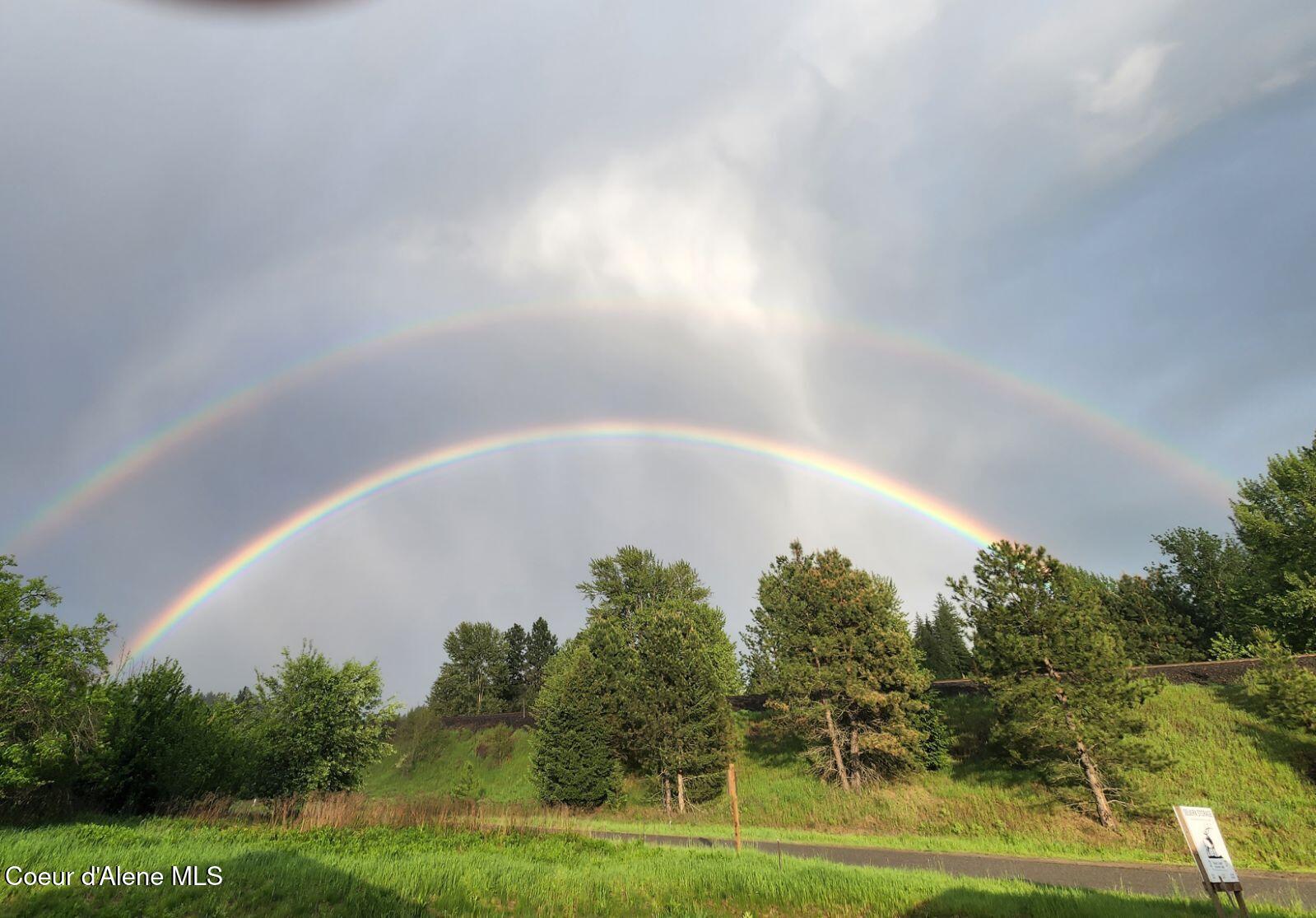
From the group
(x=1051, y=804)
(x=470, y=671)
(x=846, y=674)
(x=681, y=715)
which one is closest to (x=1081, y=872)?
(x=1051, y=804)

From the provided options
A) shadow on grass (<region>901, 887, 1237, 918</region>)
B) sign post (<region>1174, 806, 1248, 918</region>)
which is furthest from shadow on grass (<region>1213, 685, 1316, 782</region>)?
sign post (<region>1174, 806, 1248, 918</region>)

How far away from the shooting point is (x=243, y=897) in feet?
33.6

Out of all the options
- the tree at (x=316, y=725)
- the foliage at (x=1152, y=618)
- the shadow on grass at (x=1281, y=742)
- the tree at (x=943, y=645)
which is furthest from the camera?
the tree at (x=943, y=645)

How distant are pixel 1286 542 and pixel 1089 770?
124 feet

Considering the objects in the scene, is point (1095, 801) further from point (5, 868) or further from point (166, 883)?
point (5, 868)

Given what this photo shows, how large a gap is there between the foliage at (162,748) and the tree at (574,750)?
608 inches

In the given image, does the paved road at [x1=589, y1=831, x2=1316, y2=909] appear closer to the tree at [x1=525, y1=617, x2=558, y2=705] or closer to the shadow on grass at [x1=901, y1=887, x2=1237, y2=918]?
the shadow on grass at [x1=901, y1=887, x2=1237, y2=918]

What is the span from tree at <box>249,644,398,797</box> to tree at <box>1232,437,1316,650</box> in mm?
58807

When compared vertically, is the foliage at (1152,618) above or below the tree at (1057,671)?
above

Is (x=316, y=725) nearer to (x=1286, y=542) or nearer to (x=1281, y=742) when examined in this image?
(x=1281, y=742)

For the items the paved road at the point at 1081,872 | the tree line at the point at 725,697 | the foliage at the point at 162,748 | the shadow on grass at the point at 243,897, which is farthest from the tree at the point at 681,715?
the shadow on grass at the point at 243,897

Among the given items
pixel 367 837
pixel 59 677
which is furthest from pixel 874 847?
pixel 59 677

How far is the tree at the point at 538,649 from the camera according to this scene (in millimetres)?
98500

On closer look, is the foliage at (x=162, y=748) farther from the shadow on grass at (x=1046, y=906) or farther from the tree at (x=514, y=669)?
the tree at (x=514, y=669)
